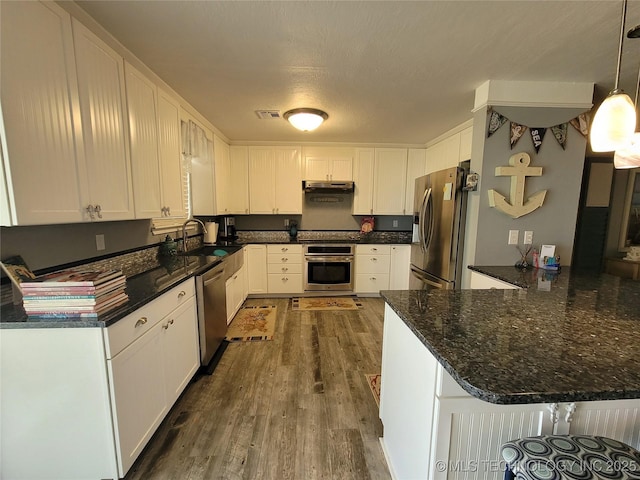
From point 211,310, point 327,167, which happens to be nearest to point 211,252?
point 211,310

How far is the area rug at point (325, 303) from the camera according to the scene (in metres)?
3.82

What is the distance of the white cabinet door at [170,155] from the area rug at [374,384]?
7.18 ft

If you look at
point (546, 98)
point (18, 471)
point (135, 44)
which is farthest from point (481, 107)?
point (18, 471)

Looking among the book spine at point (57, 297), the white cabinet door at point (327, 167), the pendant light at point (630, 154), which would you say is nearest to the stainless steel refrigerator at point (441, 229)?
the pendant light at point (630, 154)

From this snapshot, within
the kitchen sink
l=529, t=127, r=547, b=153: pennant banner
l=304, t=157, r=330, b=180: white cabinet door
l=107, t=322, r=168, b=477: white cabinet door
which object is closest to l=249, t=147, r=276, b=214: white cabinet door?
l=304, t=157, r=330, b=180: white cabinet door

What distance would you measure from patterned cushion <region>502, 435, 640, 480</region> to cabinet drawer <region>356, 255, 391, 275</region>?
3.32 meters

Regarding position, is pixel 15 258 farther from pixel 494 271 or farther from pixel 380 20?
pixel 494 271

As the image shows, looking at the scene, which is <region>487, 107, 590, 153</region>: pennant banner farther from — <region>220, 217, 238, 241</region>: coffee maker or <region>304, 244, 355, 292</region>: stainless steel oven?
<region>220, 217, 238, 241</region>: coffee maker

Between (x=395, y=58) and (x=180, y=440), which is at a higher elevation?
(x=395, y=58)

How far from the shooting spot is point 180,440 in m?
1.63

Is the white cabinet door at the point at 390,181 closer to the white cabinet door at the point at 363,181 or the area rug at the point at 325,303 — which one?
the white cabinet door at the point at 363,181

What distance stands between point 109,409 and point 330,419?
49.8 inches

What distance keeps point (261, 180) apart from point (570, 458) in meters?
4.15

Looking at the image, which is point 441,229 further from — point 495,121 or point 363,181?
point 363,181
